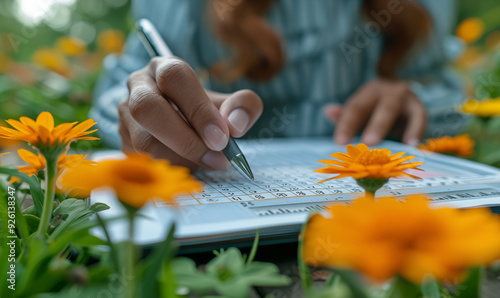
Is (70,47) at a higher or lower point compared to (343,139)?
higher

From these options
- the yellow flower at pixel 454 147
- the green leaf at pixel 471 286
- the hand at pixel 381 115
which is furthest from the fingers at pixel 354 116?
the green leaf at pixel 471 286

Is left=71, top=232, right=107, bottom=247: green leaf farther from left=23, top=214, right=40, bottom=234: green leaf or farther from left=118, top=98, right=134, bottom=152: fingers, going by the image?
left=118, top=98, right=134, bottom=152: fingers

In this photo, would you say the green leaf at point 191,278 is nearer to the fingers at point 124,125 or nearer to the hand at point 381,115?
the fingers at point 124,125

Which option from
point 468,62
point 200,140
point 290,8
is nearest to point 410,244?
point 200,140

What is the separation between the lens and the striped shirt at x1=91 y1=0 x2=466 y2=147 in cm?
82

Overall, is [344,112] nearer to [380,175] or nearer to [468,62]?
[380,175]

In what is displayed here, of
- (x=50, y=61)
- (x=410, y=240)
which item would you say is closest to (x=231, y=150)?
(x=410, y=240)

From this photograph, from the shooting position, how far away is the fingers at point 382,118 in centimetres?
61

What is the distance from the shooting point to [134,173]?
136 mm

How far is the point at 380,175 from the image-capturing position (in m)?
0.20

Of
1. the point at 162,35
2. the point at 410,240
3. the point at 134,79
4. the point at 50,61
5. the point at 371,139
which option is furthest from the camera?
the point at 50,61

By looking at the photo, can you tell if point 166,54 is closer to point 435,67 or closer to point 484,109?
point 484,109

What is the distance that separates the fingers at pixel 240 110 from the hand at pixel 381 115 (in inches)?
10.0

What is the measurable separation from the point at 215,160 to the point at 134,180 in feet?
0.80
